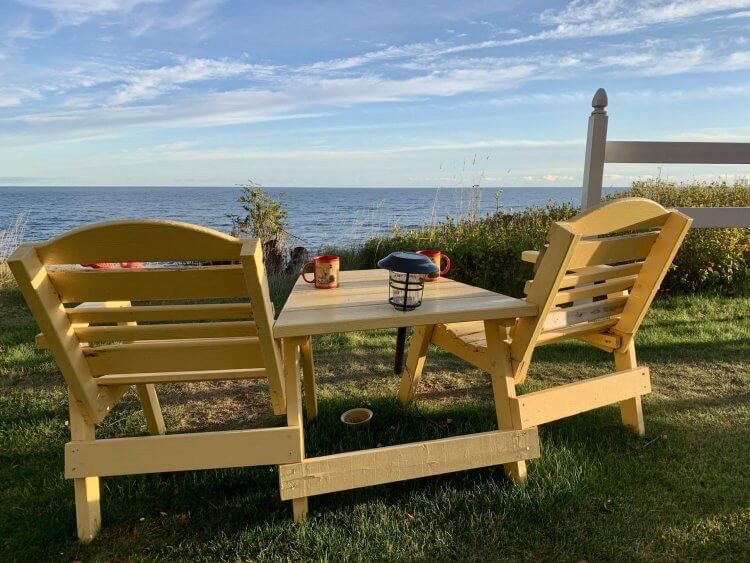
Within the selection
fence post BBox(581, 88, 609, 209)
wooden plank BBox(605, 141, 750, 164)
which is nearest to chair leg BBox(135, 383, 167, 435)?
fence post BBox(581, 88, 609, 209)

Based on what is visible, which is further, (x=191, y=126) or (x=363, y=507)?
(x=191, y=126)

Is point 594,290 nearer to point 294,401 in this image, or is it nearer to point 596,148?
point 294,401

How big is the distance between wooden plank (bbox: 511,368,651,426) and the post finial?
2153 mm

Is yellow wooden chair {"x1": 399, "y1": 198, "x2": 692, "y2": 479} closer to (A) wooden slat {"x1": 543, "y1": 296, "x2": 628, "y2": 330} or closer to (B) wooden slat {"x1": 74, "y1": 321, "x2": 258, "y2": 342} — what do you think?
(A) wooden slat {"x1": 543, "y1": 296, "x2": 628, "y2": 330}

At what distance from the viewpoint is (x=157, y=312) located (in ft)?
5.23

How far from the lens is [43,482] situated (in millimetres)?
2100

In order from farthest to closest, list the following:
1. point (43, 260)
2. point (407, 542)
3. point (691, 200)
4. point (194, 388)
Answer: point (691, 200) → point (194, 388) → point (407, 542) → point (43, 260)

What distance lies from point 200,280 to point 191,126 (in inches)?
1520

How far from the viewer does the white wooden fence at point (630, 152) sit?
12.0ft

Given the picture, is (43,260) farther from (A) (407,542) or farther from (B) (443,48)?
(B) (443,48)

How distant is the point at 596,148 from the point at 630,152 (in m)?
0.28

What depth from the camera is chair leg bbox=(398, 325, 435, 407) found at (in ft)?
8.61

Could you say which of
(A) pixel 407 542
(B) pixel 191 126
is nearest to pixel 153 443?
(A) pixel 407 542

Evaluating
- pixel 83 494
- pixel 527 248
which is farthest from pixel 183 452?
pixel 527 248
